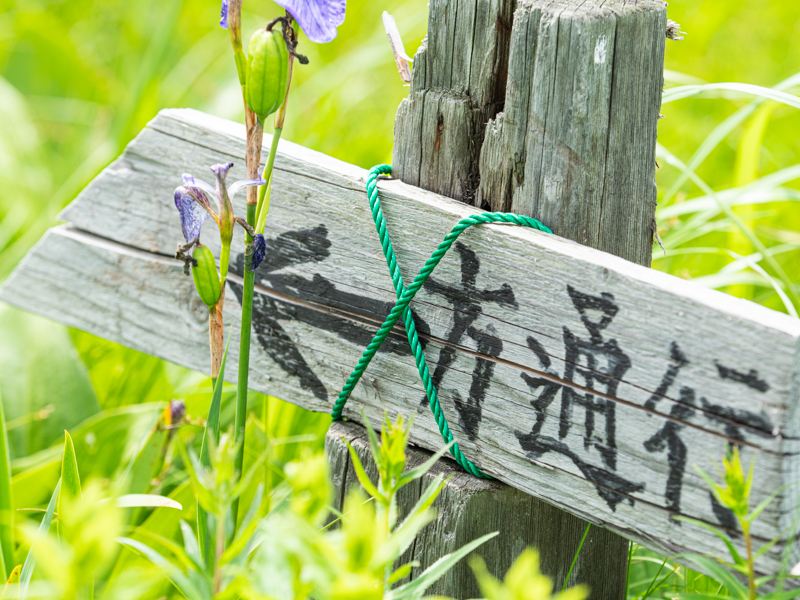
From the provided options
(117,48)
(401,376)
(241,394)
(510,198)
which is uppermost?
(117,48)

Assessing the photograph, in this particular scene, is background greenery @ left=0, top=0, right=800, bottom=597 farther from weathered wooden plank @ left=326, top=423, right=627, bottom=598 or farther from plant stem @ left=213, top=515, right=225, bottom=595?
plant stem @ left=213, top=515, right=225, bottom=595

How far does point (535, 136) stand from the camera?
1048mm

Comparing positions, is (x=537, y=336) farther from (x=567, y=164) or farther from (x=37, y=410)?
(x=37, y=410)

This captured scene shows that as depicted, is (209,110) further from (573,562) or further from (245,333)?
(573,562)

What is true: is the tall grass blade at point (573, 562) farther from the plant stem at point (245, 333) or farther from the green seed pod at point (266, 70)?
the green seed pod at point (266, 70)

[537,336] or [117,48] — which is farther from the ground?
[117,48]

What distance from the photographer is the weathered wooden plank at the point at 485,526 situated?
3.53 feet

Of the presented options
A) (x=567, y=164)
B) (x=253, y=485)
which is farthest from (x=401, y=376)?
(x=253, y=485)

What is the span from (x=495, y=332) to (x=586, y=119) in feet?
0.88

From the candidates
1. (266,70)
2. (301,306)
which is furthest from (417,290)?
(266,70)

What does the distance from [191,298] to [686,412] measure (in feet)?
2.50

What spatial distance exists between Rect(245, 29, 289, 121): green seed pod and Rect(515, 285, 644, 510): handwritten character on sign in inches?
15.0

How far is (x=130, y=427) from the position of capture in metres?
1.69

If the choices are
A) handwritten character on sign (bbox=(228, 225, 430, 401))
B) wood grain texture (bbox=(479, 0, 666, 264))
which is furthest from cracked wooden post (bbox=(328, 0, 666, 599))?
handwritten character on sign (bbox=(228, 225, 430, 401))
